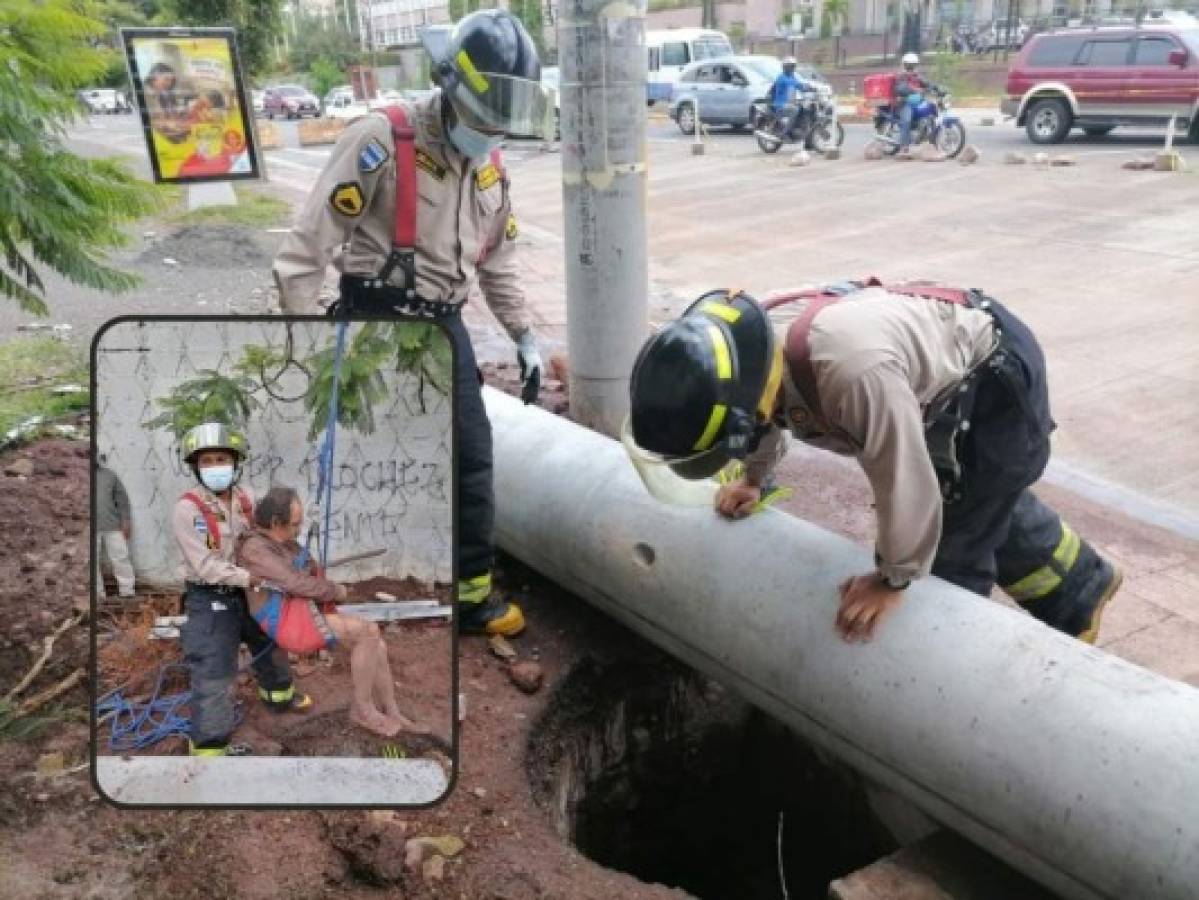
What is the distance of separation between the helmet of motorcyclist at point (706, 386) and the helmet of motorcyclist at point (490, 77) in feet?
2.68

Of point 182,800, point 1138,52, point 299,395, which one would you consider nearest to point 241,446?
point 299,395

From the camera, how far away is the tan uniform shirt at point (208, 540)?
1.67 meters

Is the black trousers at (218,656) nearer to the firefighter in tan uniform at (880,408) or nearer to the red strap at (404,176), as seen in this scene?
the firefighter in tan uniform at (880,408)

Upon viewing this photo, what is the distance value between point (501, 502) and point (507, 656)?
518mm

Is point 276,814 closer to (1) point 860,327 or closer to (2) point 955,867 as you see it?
(2) point 955,867

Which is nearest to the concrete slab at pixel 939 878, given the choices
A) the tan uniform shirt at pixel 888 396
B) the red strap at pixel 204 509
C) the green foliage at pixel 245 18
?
the tan uniform shirt at pixel 888 396

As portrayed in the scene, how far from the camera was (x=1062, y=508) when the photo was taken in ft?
15.2

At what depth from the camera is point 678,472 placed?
2469 millimetres

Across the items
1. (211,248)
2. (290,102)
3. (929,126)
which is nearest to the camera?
(211,248)

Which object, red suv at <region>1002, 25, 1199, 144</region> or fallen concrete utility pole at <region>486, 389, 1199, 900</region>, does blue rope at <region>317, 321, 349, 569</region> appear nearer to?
fallen concrete utility pole at <region>486, 389, 1199, 900</region>

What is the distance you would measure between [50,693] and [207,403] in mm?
1806

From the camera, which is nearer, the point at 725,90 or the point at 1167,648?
the point at 1167,648

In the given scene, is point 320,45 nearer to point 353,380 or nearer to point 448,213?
point 448,213

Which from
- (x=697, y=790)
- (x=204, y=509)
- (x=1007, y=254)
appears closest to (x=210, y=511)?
(x=204, y=509)
